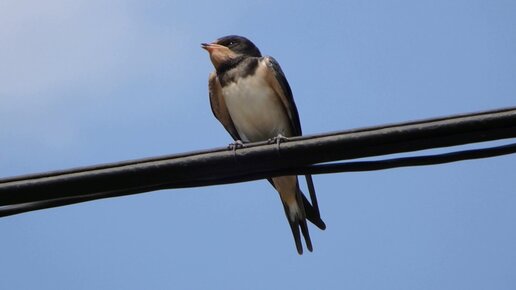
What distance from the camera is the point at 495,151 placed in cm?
377

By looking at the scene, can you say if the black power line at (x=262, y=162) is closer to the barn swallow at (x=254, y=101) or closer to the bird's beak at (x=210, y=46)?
the barn swallow at (x=254, y=101)

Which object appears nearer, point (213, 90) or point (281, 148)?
point (281, 148)

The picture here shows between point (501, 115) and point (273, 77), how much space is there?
12.2 ft

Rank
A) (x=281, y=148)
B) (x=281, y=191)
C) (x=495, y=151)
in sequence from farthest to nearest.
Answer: (x=281, y=191) → (x=281, y=148) → (x=495, y=151)

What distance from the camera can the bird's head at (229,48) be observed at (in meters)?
7.73

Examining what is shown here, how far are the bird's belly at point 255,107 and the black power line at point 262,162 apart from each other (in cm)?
325

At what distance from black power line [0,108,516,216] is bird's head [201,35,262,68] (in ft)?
12.0

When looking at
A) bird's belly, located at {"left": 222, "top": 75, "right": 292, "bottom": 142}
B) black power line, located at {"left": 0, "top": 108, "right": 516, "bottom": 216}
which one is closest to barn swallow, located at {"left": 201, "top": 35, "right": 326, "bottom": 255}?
bird's belly, located at {"left": 222, "top": 75, "right": 292, "bottom": 142}

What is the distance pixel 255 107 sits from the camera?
736 centimetres

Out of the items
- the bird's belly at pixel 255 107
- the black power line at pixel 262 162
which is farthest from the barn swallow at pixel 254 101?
the black power line at pixel 262 162

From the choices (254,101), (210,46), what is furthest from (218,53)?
(254,101)

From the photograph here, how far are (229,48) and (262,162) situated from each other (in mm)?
3851

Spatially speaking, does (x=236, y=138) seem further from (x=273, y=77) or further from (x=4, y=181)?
(x=4, y=181)

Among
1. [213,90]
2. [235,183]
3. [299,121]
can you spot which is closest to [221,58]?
[213,90]
